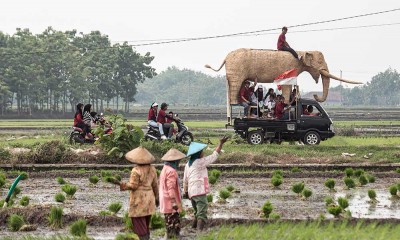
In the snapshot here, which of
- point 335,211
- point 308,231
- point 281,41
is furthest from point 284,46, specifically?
point 308,231

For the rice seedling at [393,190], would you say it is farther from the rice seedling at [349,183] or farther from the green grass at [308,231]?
the green grass at [308,231]

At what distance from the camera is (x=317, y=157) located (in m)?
22.8

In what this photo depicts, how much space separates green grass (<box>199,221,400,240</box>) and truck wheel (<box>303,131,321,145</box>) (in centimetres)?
1386

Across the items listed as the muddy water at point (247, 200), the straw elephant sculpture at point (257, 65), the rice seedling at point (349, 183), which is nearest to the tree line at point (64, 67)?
the straw elephant sculpture at point (257, 65)

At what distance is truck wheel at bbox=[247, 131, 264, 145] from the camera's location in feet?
85.5

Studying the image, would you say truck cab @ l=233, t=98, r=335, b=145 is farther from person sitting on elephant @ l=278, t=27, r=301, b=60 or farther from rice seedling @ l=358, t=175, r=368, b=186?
rice seedling @ l=358, t=175, r=368, b=186

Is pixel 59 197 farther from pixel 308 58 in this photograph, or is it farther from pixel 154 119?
pixel 308 58

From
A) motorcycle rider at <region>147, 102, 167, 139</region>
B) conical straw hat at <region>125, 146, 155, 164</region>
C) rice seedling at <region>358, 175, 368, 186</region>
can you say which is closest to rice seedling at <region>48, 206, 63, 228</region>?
conical straw hat at <region>125, 146, 155, 164</region>

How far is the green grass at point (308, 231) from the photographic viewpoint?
1039 centimetres

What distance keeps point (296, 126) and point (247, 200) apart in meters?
10.5

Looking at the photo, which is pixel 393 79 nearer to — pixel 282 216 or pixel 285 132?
pixel 285 132

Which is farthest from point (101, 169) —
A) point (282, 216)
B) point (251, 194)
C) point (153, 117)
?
point (282, 216)

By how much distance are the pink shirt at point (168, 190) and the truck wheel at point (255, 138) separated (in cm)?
1459

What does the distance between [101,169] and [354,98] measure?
524 feet
